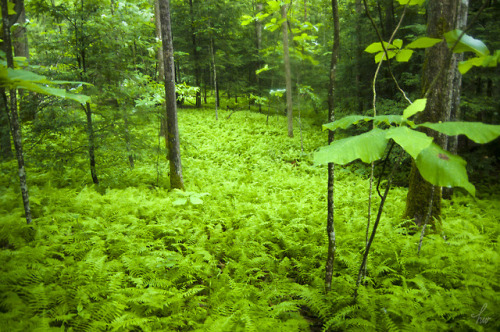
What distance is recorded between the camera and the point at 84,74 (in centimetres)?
648

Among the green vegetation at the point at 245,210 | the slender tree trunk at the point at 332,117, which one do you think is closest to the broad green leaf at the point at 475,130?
the green vegetation at the point at 245,210

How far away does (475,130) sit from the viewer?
51.2 inches

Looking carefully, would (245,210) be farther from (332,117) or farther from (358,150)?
(358,150)

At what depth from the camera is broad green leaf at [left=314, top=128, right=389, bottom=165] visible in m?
1.44

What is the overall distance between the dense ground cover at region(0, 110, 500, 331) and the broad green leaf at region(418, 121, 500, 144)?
8.28 ft

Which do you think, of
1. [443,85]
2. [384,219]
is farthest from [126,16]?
[384,219]

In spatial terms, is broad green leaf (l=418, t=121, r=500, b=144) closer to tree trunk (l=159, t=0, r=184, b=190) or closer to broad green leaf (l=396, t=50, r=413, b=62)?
broad green leaf (l=396, t=50, r=413, b=62)

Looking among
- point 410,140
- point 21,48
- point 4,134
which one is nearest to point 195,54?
point 21,48

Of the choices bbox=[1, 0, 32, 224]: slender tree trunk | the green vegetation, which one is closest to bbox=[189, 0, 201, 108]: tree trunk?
the green vegetation

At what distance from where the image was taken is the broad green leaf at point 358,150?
56.6 inches

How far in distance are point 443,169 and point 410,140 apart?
0.93ft

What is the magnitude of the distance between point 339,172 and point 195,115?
11671mm

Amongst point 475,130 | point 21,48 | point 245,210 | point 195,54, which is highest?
point 195,54

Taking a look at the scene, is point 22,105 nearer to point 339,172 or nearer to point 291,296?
point 291,296
